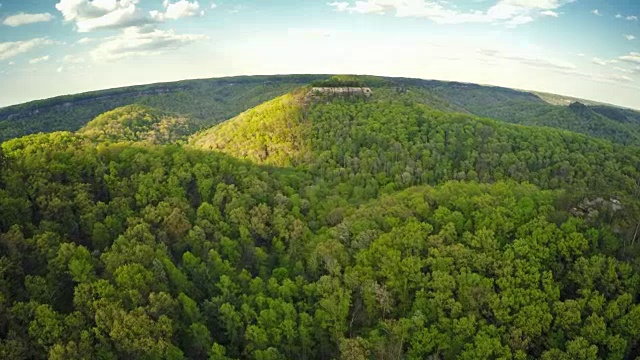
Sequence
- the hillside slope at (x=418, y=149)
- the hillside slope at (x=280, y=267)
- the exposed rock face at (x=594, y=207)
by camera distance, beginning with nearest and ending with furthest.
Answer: the hillside slope at (x=280, y=267) < the exposed rock face at (x=594, y=207) < the hillside slope at (x=418, y=149)

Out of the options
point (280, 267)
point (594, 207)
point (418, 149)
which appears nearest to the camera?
point (594, 207)

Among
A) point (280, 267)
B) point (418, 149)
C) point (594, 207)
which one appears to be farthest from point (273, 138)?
point (594, 207)

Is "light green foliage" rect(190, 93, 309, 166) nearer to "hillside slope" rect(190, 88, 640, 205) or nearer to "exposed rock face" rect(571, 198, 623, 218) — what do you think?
"hillside slope" rect(190, 88, 640, 205)

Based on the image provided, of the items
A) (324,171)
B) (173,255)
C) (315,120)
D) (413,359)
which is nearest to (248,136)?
(315,120)

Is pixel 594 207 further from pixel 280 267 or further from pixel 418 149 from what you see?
pixel 418 149

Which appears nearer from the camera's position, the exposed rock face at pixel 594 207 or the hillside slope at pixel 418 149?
the exposed rock face at pixel 594 207

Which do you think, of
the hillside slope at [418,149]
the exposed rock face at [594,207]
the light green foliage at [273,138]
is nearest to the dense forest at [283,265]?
the exposed rock face at [594,207]

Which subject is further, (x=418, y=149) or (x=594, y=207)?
(x=418, y=149)

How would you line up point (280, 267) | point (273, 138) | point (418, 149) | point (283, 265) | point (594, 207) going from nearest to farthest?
point (594, 207) < point (280, 267) < point (283, 265) < point (418, 149) < point (273, 138)

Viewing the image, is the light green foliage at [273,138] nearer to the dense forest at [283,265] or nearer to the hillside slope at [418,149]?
the hillside slope at [418,149]
